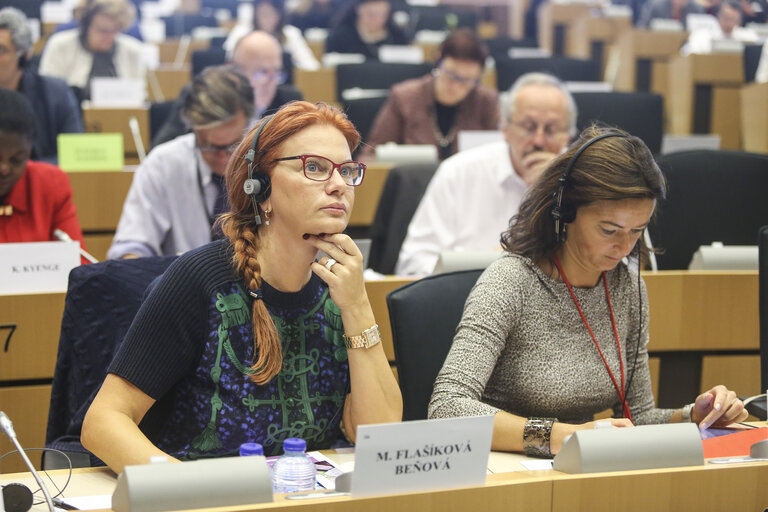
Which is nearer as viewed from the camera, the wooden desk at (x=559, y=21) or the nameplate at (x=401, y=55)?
the nameplate at (x=401, y=55)

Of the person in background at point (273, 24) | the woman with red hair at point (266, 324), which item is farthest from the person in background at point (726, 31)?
the woman with red hair at point (266, 324)

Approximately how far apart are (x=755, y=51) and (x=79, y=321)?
4924 millimetres

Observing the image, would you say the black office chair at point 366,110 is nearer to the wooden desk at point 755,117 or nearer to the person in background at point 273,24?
the person in background at point 273,24

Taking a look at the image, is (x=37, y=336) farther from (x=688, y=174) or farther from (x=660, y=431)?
(x=688, y=174)

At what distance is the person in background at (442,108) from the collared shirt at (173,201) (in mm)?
1539

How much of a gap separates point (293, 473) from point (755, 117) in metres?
4.47

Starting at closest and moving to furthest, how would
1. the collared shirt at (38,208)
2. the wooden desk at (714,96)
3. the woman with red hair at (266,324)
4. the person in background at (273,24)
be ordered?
the woman with red hair at (266,324) < the collared shirt at (38,208) < the wooden desk at (714,96) < the person in background at (273,24)

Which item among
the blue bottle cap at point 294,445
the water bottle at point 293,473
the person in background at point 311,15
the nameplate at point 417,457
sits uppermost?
the person in background at point 311,15

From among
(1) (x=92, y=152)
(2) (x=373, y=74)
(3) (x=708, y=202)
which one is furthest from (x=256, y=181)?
(2) (x=373, y=74)

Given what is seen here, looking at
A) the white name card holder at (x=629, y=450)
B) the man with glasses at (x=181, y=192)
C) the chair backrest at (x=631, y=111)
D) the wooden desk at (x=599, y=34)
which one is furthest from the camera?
the wooden desk at (x=599, y=34)

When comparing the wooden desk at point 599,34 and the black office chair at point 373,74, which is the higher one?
the wooden desk at point 599,34

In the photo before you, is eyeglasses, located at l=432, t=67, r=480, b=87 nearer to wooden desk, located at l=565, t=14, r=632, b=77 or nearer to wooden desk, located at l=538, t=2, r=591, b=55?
wooden desk, located at l=565, t=14, r=632, b=77

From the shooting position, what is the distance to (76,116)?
14.8 ft

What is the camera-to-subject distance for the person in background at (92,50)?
5.64 metres
